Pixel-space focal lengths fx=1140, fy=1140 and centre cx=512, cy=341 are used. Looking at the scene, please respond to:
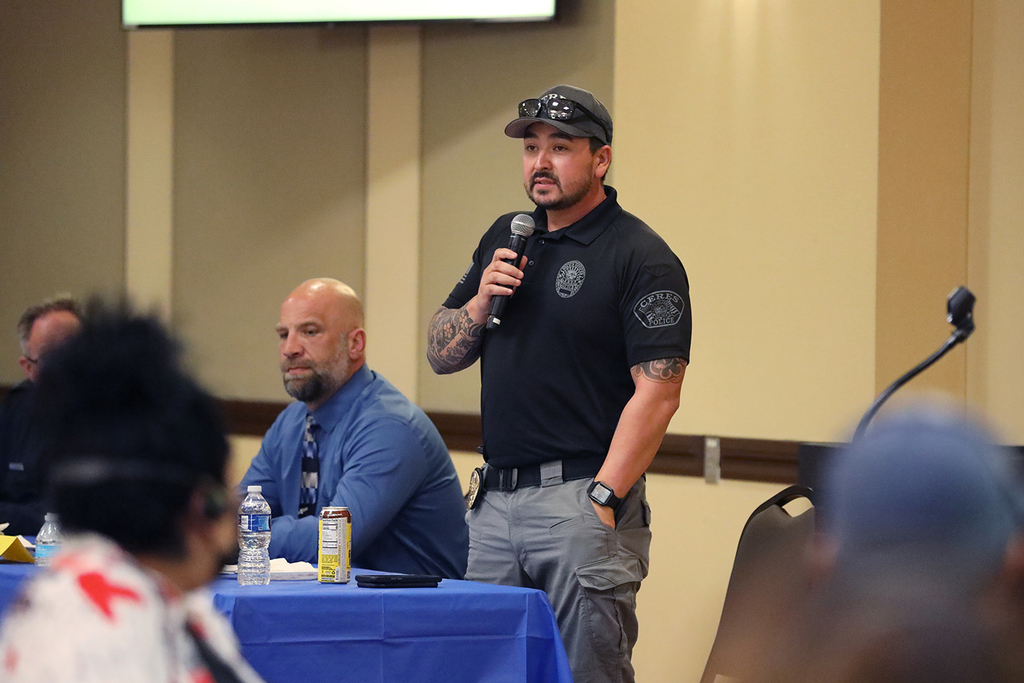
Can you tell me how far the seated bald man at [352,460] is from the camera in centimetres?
271

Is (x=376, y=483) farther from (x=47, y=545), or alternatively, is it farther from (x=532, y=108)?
(x=532, y=108)

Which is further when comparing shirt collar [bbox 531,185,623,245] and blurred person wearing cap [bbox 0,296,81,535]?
blurred person wearing cap [bbox 0,296,81,535]

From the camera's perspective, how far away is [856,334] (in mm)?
3537

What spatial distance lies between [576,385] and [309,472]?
32.7 inches

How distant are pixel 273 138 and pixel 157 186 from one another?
24.2 inches

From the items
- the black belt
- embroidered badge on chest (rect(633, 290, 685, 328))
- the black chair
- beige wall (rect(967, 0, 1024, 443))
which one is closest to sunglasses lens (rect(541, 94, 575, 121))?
embroidered badge on chest (rect(633, 290, 685, 328))

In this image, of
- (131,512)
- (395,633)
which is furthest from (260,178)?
A: (131,512)

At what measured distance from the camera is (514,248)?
255 cm

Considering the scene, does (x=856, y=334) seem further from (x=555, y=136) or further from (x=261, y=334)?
(x=261, y=334)

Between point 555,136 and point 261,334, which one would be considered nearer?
point 555,136

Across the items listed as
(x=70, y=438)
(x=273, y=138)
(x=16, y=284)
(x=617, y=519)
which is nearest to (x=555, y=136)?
(x=617, y=519)

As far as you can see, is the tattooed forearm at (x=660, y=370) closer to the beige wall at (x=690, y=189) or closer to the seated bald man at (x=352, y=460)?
the seated bald man at (x=352, y=460)

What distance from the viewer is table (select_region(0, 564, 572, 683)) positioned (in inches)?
79.0

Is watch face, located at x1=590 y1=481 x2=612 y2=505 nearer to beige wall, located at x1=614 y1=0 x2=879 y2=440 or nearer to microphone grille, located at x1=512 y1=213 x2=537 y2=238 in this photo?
microphone grille, located at x1=512 y1=213 x2=537 y2=238
